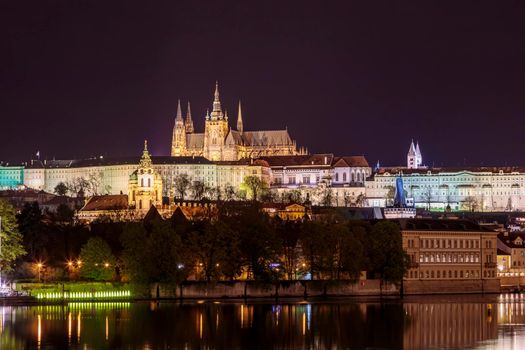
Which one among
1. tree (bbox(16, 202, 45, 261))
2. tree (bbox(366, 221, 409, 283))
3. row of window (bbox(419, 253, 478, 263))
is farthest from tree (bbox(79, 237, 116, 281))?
row of window (bbox(419, 253, 478, 263))

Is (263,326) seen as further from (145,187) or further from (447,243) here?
(145,187)

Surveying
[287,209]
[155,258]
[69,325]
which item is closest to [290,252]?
[155,258]

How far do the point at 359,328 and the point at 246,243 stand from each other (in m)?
23.1

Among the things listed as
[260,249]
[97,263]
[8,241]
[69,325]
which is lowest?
[69,325]

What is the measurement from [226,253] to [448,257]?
20779mm

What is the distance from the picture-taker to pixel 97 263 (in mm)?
82938

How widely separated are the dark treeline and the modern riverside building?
3.39 m

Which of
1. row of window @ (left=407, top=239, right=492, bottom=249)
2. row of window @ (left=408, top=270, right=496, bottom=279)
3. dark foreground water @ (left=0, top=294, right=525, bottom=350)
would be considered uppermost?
row of window @ (left=407, top=239, right=492, bottom=249)

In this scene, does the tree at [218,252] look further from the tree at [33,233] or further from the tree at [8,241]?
the tree at [33,233]

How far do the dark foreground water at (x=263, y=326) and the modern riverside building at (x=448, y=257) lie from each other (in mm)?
14457

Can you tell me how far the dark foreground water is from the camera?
5631 cm

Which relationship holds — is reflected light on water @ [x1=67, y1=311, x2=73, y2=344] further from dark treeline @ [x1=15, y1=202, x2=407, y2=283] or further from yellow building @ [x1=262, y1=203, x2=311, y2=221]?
yellow building @ [x1=262, y1=203, x2=311, y2=221]

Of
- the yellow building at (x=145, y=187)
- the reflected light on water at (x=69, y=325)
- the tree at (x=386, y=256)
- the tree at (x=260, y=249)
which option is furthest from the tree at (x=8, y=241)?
the yellow building at (x=145, y=187)

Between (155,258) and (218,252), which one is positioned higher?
(218,252)
